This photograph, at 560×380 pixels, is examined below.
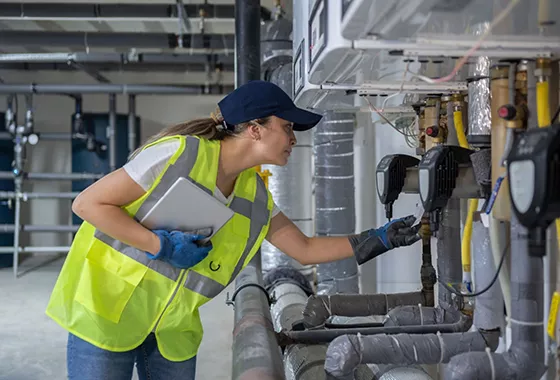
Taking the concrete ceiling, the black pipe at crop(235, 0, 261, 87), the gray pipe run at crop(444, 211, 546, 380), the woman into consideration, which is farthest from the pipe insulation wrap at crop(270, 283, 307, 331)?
the concrete ceiling

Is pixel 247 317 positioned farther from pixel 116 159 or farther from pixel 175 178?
pixel 116 159

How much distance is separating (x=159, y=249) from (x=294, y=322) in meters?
0.55

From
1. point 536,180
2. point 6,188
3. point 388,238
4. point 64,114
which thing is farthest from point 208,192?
point 64,114

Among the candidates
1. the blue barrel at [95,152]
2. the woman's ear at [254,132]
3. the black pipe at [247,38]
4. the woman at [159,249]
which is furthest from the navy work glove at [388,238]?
the blue barrel at [95,152]

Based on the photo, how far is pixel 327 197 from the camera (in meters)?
2.52

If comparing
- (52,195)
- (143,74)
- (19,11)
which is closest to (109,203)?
(19,11)

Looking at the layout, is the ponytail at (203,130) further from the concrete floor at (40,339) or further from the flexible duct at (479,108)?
the concrete floor at (40,339)

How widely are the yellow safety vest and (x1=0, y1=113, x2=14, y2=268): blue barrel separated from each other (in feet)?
15.2

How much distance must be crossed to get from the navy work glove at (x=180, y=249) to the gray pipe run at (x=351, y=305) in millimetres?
483

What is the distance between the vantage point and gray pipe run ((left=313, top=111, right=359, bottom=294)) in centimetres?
250

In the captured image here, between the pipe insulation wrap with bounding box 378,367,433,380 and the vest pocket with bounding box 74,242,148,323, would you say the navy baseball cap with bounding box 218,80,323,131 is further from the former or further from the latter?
the pipe insulation wrap with bounding box 378,367,433,380

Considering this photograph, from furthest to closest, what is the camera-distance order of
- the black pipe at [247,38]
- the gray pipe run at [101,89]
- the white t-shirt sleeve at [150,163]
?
the gray pipe run at [101,89] → the black pipe at [247,38] → the white t-shirt sleeve at [150,163]

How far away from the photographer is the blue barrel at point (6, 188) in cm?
534

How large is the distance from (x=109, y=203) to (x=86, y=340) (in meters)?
0.30
